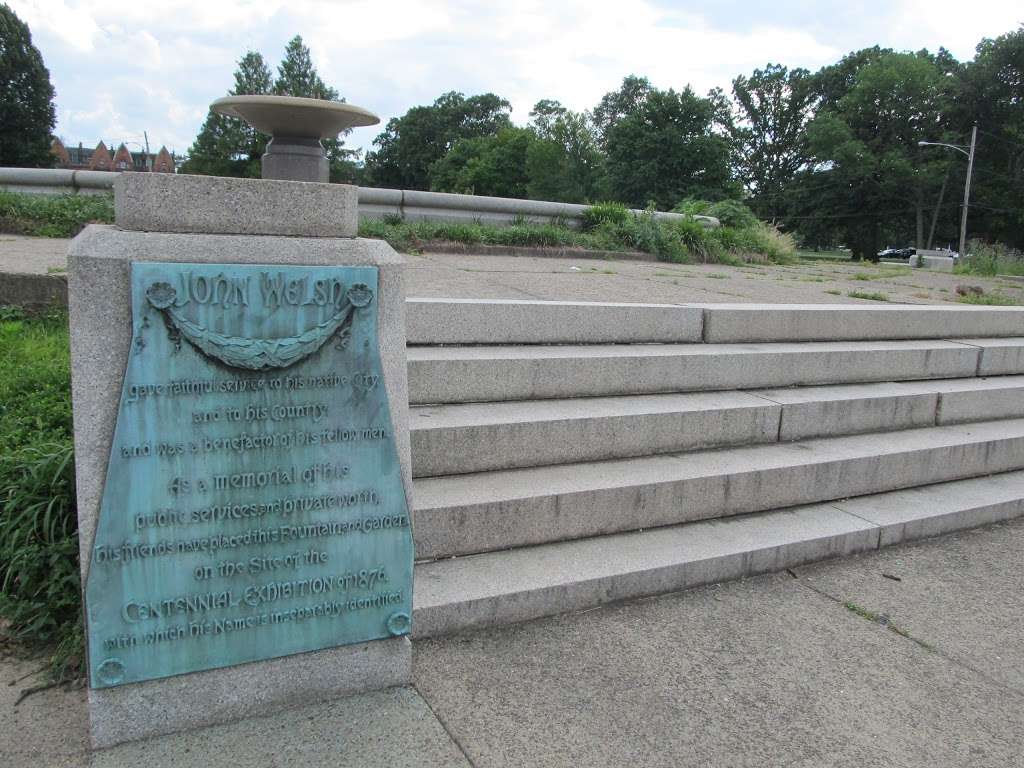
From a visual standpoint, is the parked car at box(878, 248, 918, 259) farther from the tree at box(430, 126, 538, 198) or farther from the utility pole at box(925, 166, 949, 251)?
the tree at box(430, 126, 538, 198)

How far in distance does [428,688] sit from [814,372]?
351 centimetres

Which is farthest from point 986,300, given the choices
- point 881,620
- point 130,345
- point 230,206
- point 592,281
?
point 130,345

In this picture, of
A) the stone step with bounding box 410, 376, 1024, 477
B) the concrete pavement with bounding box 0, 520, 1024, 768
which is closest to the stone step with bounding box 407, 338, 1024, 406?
the stone step with bounding box 410, 376, 1024, 477

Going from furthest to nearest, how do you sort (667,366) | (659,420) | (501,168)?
(501,168), (667,366), (659,420)

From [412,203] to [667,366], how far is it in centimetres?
831

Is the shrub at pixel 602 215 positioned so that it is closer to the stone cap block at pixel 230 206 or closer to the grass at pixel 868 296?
the grass at pixel 868 296

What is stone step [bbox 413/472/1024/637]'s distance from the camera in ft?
10.2

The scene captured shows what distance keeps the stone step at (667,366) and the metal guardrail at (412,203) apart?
6.97m

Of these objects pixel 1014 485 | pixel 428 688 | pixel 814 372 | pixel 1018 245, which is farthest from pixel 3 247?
pixel 1018 245

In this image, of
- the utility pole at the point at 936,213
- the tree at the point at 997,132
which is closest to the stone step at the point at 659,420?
the tree at the point at 997,132

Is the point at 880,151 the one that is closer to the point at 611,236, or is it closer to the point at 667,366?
the point at 611,236

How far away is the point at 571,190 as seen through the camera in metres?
63.1

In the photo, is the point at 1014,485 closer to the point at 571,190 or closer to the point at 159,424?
the point at 159,424

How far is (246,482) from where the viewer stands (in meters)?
2.47
